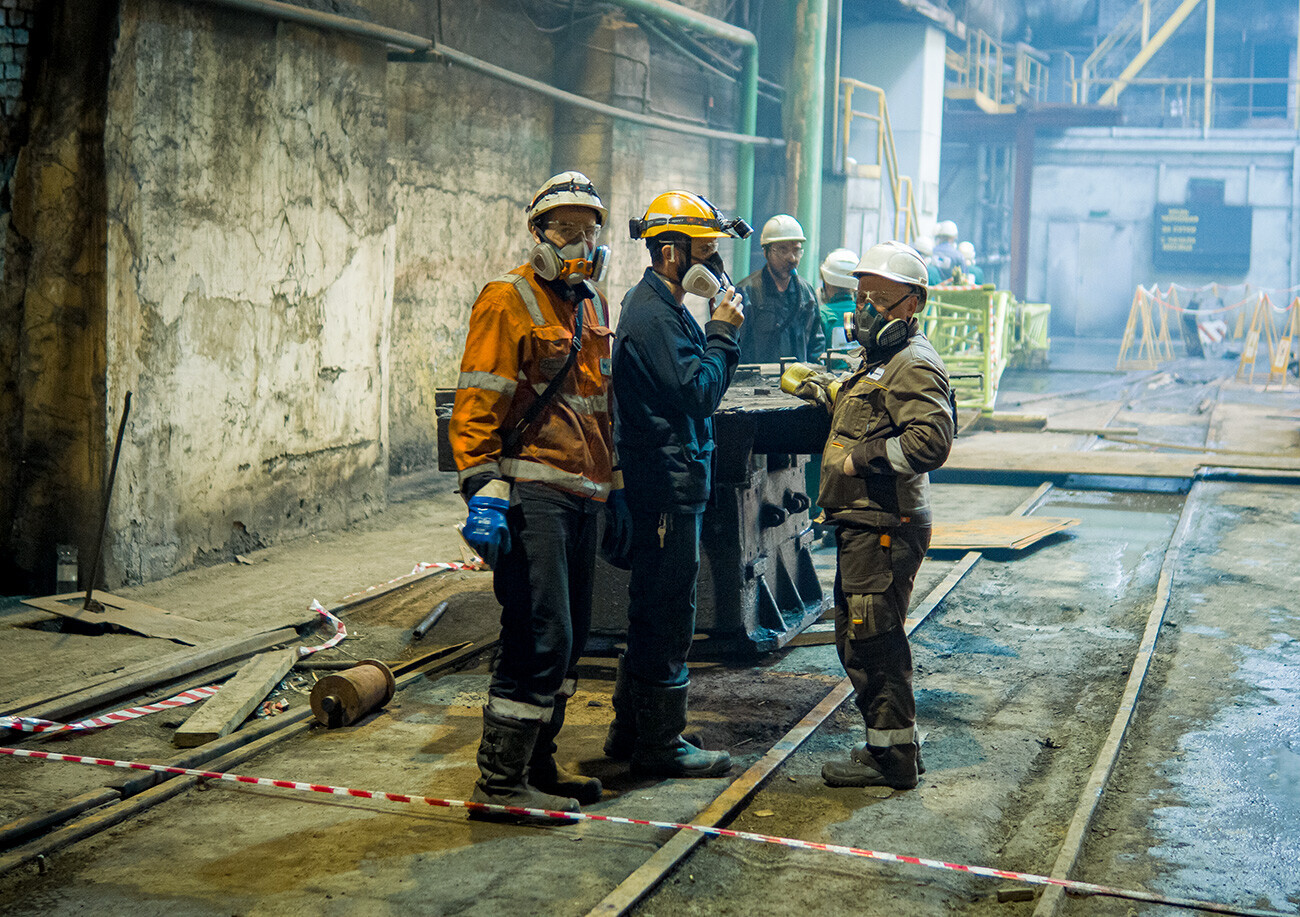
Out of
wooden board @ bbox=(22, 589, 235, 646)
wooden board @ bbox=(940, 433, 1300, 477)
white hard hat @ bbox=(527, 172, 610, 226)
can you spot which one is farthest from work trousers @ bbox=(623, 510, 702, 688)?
wooden board @ bbox=(940, 433, 1300, 477)

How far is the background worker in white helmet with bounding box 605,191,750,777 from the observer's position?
4.08 meters

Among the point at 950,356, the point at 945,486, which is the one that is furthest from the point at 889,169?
the point at 945,486

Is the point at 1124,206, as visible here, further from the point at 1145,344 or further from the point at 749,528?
the point at 749,528

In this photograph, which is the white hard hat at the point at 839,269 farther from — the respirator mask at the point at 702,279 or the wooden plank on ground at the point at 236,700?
the wooden plank on ground at the point at 236,700

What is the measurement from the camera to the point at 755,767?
171 inches

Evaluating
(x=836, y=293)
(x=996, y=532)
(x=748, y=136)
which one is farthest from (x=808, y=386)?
(x=748, y=136)

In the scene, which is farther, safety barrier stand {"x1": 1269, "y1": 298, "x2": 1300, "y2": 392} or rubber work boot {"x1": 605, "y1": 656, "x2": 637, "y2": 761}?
safety barrier stand {"x1": 1269, "y1": 298, "x2": 1300, "y2": 392}

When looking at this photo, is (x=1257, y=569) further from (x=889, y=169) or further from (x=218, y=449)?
(x=889, y=169)

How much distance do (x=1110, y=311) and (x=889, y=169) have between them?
16.0 m

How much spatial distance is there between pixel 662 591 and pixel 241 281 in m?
4.04

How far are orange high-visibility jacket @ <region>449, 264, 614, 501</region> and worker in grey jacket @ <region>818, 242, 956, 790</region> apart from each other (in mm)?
852

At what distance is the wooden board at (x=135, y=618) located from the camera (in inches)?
223

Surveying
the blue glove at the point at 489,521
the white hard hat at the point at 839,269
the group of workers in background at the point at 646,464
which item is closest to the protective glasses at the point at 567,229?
the group of workers in background at the point at 646,464

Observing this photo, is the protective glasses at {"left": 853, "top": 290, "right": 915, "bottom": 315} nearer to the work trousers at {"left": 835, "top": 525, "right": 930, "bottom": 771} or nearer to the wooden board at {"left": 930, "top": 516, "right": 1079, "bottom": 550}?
the work trousers at {"left": 835, "top": 525, "right": 930, "bottom": 771}
